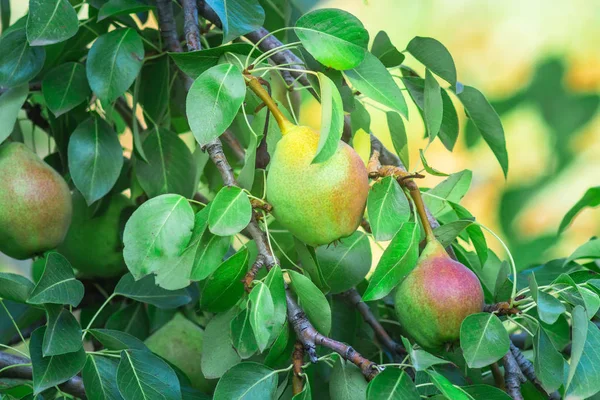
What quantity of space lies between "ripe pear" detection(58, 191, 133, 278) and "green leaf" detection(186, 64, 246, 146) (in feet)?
1.08

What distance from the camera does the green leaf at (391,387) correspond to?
49 centimetres

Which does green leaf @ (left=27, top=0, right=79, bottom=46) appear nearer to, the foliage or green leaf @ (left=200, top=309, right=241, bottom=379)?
the foliage

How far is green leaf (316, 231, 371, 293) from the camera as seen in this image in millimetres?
653

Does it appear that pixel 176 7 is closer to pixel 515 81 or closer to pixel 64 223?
pixel 64 223

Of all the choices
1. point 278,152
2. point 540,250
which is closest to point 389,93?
point 278,152

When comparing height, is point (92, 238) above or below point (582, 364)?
below

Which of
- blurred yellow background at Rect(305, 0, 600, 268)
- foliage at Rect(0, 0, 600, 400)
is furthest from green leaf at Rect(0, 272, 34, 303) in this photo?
blurred yellow background at Rect(305, 0, 600, 268)

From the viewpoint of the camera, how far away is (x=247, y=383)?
542mm

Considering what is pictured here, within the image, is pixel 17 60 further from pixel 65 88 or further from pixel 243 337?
pixel 243 337

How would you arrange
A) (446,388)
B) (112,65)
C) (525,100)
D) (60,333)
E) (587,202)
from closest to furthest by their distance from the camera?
(446,388) → (60,333) → (112,65) → (587,202) → (525,100)

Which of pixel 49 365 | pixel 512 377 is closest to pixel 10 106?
pixel 49 365

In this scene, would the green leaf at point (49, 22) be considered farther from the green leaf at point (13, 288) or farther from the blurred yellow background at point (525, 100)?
the blurred yellow background at point (525, 100)

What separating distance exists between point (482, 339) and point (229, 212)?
181mm

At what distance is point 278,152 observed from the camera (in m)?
0.54
